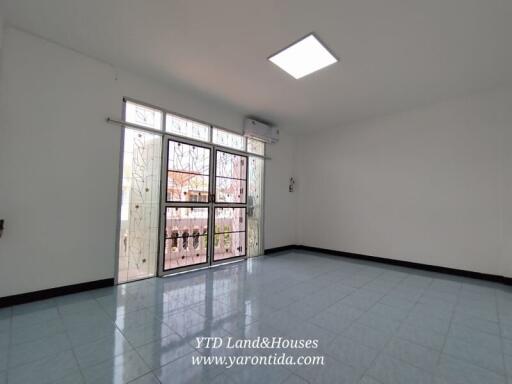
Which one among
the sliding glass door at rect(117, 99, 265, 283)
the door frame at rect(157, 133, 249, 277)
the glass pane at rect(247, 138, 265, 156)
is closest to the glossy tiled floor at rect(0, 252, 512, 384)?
the door frame at rect(157, 133, 249, 277)

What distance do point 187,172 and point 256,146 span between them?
6.17 feet

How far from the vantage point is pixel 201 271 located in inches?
152

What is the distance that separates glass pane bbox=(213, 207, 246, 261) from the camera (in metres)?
4.37

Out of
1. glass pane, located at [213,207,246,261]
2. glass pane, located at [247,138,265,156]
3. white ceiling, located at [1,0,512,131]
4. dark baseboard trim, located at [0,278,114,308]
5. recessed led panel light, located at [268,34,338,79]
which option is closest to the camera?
white ceiling, located at [1,0,512,131]

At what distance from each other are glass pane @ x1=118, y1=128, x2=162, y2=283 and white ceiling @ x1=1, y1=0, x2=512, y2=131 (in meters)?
1.05

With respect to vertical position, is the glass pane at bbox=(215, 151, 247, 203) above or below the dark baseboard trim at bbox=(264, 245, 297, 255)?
above

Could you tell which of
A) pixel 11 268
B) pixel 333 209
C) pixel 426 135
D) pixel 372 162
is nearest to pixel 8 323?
pixel 11 268

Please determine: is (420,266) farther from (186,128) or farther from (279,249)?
(186,128)

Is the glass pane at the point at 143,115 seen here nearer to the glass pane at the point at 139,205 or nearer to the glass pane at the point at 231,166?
the glass pane at the point at 139,205

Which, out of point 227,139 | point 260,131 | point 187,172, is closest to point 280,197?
point 260,131

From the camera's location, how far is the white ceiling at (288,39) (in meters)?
2.21

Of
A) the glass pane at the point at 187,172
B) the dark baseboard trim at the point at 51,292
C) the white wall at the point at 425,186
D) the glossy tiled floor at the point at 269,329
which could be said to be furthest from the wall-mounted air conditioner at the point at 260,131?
the dark baseboard trim at the point at 51,292

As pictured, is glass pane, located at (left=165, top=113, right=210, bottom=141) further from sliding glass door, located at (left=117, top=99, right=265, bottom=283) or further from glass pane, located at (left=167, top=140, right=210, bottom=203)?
glass pane, located at (left=167, top=140, right=210, bottom=203)

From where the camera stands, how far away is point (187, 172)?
154 inches
